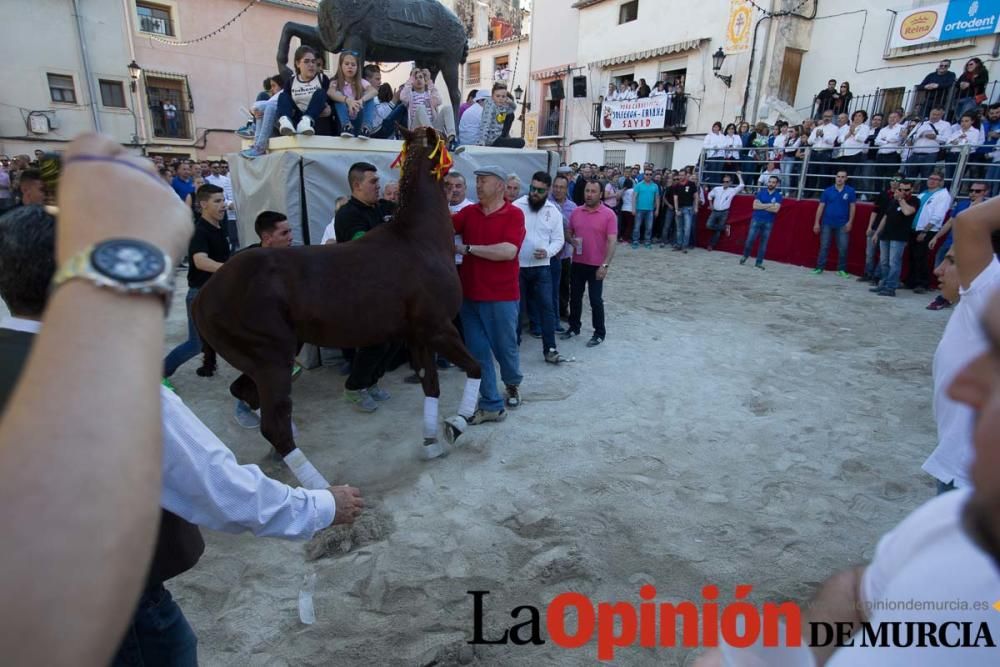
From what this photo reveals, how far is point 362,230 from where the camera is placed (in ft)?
15.2

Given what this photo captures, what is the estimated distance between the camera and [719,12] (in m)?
17.4

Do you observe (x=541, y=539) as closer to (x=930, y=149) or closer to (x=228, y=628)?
(x=228, y=628)

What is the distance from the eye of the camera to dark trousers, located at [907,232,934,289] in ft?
29.8

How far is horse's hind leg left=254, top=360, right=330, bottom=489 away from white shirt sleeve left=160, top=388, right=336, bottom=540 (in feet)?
6.10

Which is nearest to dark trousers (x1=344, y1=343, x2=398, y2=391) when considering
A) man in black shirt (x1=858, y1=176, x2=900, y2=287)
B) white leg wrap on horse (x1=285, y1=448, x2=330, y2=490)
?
white leg wrap on horse (x1=285, y1=448, x2=330, y2=490)

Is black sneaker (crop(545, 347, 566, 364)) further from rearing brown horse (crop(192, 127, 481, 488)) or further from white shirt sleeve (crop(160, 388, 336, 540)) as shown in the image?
white shirt sleeve (crop(160, 388, 336, 540))

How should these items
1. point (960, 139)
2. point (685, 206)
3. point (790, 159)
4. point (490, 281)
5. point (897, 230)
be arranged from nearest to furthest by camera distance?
point (490, 281)
point (897, 230)
point (960, 139)
point (790, 159)
point (685, 206)

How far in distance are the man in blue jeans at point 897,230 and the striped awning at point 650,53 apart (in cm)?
1150

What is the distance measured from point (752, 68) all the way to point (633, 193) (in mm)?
6366

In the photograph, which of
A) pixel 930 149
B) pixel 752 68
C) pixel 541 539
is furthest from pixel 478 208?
pixel 752 68

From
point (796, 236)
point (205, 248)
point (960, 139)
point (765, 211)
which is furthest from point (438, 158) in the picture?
point (960, 139)

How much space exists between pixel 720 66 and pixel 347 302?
1788 cm

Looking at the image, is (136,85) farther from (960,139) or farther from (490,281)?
(960,139)

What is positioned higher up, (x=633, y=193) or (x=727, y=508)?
(x=633, y=193)
